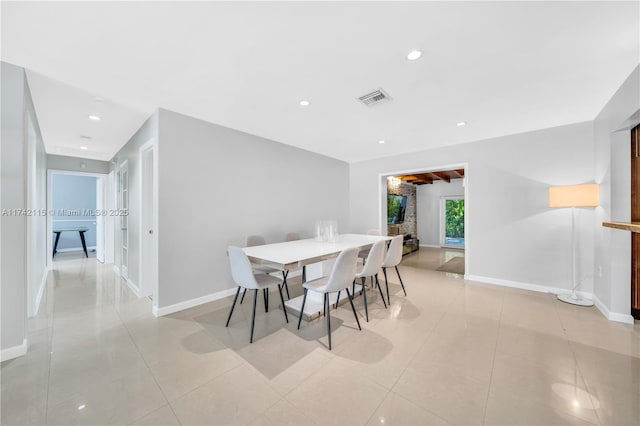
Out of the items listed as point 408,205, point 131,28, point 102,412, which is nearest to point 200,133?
point 131,28

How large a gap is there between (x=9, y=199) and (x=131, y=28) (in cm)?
180

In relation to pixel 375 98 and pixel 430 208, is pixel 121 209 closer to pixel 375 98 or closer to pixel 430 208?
pixel 375 98

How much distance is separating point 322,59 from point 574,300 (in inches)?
173

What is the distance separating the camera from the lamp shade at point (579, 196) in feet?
10.0

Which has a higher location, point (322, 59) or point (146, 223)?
point (322, 59)

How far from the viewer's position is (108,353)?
2135 millimetres

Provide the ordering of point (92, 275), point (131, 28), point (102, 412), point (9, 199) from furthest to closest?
point (92, 275) < point (9, 199) < point (131, 28) < point (102, 412)

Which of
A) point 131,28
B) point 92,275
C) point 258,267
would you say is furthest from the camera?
point 92,275

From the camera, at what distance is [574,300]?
3232 millimetres

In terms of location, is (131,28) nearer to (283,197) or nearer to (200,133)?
(200,133)

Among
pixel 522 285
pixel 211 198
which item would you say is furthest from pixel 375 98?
pixel 522 285

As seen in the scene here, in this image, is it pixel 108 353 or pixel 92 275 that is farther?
pixel 92 275

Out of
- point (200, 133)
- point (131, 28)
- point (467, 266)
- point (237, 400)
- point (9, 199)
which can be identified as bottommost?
point (237, 400)

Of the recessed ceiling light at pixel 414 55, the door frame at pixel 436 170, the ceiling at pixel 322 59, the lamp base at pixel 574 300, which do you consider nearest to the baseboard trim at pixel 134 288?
the ceiling at pixel 322 59
